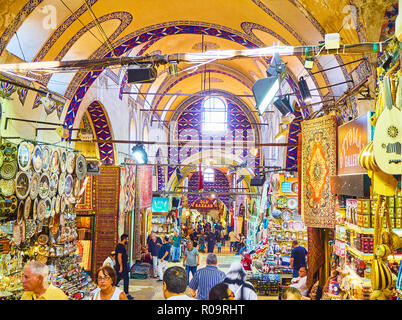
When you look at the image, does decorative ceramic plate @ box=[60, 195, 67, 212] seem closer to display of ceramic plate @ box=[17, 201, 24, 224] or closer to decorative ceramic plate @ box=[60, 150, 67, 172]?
decorative ceramic plate @ box=[60, 150, 67, 172]

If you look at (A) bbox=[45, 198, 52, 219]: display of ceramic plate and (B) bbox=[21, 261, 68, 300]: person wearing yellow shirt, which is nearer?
(B) bbox=[21, 261, 68, 300]: person wearing yellow shirt

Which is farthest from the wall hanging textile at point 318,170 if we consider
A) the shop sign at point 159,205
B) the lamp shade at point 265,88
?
the shop sign at point 159,205

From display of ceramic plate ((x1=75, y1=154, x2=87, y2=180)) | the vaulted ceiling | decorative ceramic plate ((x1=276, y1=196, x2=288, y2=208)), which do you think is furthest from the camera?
decorative ceramic plate ((x1=276, y1=196, x2=288, y2=208))

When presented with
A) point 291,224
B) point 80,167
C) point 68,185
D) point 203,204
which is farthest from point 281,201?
point 203,204

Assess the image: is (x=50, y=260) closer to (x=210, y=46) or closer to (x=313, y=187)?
(x=313, y=187)

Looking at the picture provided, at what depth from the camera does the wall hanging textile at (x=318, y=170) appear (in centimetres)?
539

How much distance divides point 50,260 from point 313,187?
4877 millimetres

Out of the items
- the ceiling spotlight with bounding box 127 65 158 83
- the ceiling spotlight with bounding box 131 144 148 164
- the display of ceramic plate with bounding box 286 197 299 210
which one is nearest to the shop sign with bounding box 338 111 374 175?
the ceiling spotlight with bounding box 127 65 158 83

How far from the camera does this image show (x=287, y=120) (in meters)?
6.66

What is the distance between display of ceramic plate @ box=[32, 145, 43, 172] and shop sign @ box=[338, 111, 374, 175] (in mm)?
4559

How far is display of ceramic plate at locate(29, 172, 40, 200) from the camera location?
219 inches

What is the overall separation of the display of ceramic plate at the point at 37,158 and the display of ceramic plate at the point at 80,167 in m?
1.34

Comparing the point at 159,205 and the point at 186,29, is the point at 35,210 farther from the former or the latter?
the point at 159,205

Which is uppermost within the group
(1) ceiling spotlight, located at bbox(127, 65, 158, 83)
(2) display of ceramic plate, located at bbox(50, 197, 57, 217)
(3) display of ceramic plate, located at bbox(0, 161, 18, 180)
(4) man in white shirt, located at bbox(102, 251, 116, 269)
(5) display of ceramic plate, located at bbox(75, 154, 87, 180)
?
(1) ceiling spotlight, located at bbox(127, 65, 158, 83)
